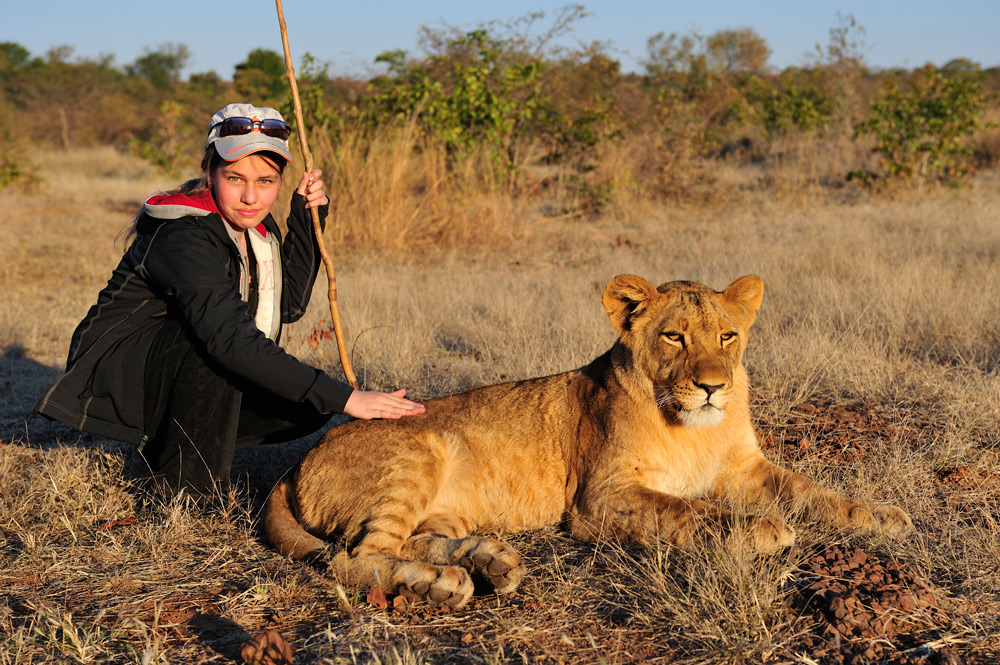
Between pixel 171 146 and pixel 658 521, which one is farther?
pixel 171 146

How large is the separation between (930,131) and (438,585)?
11228 millimetres

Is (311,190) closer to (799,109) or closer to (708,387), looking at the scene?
(708,387)

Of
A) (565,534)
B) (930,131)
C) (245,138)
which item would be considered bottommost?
(565,534)

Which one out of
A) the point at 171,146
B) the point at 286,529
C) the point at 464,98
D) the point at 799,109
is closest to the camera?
the point at 286,529

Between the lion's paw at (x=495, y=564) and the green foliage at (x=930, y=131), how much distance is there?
33.1 feet

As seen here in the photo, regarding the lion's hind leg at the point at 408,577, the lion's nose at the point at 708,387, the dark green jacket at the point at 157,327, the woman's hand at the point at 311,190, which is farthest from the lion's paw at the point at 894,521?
the woman's hand at the point at 311,190

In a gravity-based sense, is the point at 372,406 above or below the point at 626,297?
Result: below

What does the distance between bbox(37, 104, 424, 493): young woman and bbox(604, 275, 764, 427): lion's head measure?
89 cm

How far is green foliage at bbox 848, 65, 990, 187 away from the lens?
1143 centimetres

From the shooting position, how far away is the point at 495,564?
2.75 m

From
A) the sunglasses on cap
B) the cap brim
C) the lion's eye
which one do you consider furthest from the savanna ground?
the sunglasses on cap

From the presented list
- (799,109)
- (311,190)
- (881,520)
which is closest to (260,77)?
(799,109)

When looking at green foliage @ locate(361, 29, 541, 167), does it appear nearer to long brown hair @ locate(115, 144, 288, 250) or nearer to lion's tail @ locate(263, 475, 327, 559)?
long brown hair @ locate(115, 144, 288, 250)

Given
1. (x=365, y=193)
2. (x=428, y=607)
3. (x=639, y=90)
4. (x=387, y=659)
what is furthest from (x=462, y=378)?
(x=639, y=90)
